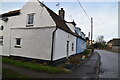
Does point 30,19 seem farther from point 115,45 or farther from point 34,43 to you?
point 115,45

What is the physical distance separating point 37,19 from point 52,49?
381 centimetres

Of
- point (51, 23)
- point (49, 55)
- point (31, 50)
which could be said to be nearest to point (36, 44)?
point (31, 50)

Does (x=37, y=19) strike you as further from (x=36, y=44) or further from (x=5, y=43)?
(x=5, y=43)

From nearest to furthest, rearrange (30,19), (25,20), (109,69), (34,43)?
(109,69)
(34,43)
(30,19)
(25,20)

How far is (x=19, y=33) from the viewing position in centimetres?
1380

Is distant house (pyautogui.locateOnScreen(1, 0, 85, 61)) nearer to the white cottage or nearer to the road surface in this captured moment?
the white cottage

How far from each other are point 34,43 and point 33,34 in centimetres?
101

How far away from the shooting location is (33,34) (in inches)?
505

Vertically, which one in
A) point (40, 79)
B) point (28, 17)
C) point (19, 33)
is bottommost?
point (40, 79)

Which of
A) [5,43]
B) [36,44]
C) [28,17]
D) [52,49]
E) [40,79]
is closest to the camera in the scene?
[40,79]

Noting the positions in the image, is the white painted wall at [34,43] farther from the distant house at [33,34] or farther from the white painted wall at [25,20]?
the white painted wall at [25,20]

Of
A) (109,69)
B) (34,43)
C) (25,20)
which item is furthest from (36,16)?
(109,69)

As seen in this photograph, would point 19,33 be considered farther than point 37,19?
Yes

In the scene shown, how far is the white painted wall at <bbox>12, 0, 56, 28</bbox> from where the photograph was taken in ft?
40.2
